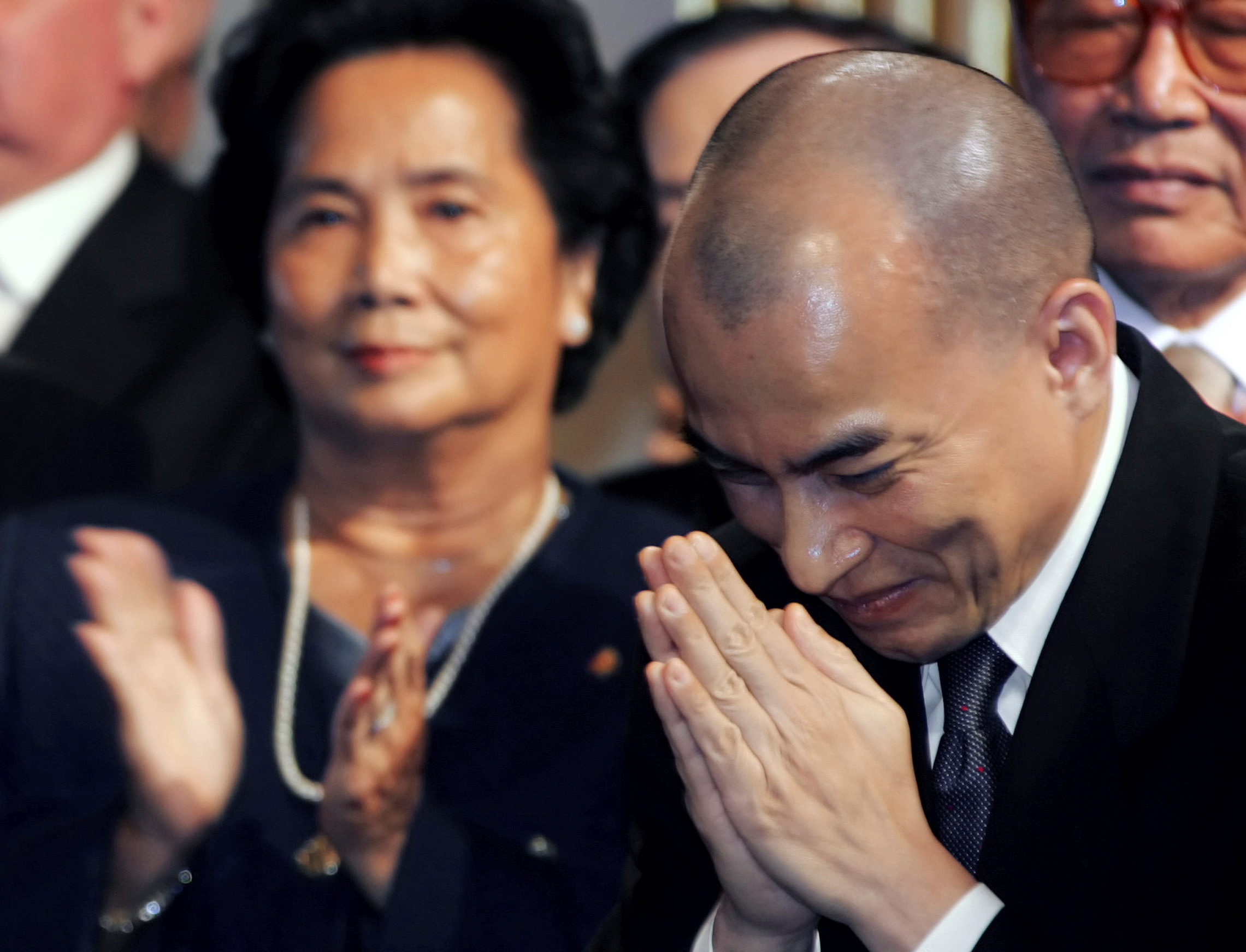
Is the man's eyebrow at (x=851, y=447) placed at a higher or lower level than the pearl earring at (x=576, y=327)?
higher

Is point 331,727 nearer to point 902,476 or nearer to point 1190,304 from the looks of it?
point 902,476

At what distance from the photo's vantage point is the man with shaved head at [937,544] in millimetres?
1005

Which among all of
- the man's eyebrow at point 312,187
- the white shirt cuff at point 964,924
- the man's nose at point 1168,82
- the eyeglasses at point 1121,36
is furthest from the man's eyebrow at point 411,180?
the white shirt cuff at point 964,924

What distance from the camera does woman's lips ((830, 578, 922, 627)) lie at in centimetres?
108

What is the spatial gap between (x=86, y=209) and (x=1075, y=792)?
1435mm

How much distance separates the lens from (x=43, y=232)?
6.33ft

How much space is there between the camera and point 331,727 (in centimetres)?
167

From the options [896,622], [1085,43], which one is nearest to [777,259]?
[896,622]

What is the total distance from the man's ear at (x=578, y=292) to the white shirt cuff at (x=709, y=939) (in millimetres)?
A: 829

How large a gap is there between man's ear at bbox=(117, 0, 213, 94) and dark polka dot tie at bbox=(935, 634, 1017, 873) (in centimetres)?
133

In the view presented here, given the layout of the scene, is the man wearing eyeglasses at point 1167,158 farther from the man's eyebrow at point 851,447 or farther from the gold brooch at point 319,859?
the gold brooch at point 319,859

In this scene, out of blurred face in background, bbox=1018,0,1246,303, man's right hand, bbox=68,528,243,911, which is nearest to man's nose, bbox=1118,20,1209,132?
blurred face in background, bbox=1018,0,1246,303

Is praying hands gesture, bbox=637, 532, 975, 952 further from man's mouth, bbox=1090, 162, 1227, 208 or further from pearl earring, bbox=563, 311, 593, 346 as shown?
pearl earring, bbox=563, 311, 593, 346

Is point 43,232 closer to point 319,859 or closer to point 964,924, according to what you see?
point 319,859
